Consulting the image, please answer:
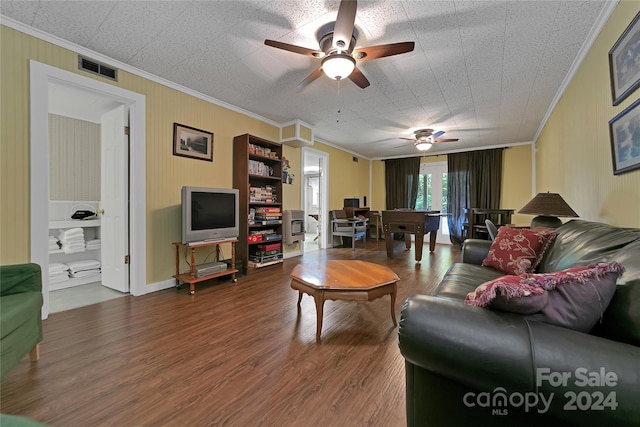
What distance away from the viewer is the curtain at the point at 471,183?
5.95 meters

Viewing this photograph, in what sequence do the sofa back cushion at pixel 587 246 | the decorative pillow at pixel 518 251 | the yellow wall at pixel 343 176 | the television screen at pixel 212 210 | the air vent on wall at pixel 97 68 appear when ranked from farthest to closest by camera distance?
the yellow wall at pixel 343 176, the television screen at pixel 212 210, the air vent on wall at pixel 97 68, the decorative pillow at pixel 518 251, the sofa back cushion at pixel 587 246

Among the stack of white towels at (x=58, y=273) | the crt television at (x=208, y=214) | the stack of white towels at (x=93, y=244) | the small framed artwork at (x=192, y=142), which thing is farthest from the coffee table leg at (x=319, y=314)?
the stack of white towels at (x=93, y=244)

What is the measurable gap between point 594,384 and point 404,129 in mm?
4745

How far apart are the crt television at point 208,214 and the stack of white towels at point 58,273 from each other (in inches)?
64.3

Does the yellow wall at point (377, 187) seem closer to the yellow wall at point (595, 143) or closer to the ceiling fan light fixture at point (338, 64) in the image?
the yellow wall at point (595, 143)

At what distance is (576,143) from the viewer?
105 inches

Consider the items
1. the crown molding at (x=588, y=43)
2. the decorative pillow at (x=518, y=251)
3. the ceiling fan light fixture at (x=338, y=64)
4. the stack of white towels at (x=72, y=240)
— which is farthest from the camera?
the stack of white towels at (x=72, y=240)

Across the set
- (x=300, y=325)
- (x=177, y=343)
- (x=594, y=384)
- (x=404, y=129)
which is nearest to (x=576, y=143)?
(x=404, y=129)

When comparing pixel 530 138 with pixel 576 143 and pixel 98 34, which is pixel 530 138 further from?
pixel 98 34

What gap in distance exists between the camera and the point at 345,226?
237 inches

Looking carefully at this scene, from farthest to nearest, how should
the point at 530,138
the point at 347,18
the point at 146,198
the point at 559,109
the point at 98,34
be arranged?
the point at 530,138 → the point at 559,109 → the point at 146,198 → the point at 98,34 → the point at 347,18

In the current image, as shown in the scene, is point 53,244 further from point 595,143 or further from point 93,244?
point 595,143

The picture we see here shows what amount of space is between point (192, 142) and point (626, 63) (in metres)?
4.06

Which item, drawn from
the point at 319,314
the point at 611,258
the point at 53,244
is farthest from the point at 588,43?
the point at 53,244
